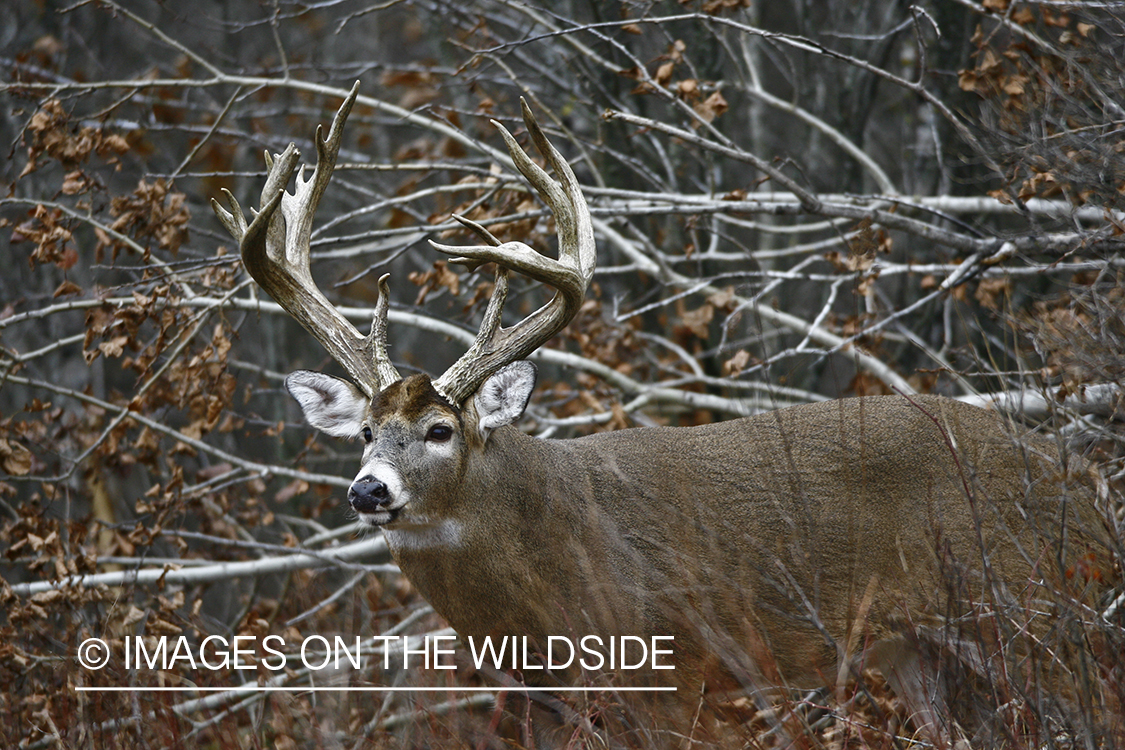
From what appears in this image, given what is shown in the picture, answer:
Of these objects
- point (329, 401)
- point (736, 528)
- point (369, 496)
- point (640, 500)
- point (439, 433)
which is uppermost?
point (329, 401)

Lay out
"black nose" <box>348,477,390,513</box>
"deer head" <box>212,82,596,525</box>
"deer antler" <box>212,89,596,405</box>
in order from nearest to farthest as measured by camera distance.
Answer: "black nose" <box>348,477,390,513</box>
"deer head" <box>212,82,596,525</box>
"deer antler" <box>212,89,596,405</box>

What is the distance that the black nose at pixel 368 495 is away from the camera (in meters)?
3.87

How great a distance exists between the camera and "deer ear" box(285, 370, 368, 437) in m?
4.50

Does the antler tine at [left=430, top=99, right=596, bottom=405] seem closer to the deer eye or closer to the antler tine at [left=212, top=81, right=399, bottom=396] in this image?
the deer eye

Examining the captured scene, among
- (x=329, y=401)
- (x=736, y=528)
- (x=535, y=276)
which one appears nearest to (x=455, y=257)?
(x=535, y=276)

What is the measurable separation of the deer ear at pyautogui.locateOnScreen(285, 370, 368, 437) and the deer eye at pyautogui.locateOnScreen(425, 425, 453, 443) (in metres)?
0.44

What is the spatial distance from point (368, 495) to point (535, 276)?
1028 mm

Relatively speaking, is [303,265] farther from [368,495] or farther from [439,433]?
[368,495]

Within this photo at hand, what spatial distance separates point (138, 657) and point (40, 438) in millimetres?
2631

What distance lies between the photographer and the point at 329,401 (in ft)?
15.0

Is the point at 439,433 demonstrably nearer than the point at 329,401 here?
Yes

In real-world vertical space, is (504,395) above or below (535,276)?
below

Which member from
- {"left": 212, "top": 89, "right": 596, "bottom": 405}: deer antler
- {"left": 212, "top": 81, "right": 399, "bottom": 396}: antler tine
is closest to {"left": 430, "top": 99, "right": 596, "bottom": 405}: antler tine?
{"left": 212, "top": 89, "right": 596, "bottom": 405}: deer antler

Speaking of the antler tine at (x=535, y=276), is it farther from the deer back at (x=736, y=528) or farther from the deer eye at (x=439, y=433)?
the deer back at (x=736, y=528)
